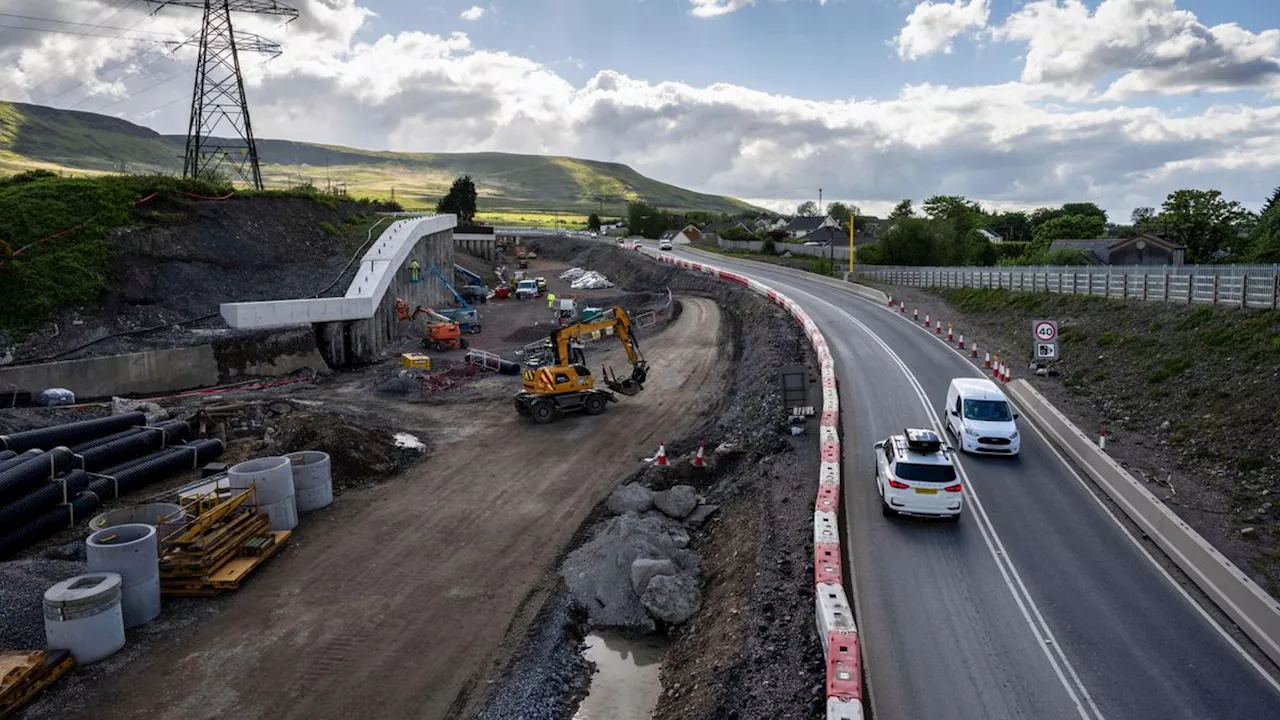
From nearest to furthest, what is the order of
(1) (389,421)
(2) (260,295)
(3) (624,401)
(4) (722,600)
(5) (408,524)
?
1. (4) (722,600)
2. (5) (408,524)
3. (1) (389,421)
4. (3) (624,401)
5. (2) (260,295)

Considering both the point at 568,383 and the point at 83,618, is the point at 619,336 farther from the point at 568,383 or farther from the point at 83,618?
the point at 83,618

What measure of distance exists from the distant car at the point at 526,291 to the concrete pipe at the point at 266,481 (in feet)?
163

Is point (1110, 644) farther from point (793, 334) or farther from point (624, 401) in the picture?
point (793, 334)

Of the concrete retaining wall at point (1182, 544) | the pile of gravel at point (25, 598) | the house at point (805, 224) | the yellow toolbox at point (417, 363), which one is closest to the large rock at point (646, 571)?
the concrete retaining wall at point (1182, 544)

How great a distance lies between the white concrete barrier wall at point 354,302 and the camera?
3716 centimetres

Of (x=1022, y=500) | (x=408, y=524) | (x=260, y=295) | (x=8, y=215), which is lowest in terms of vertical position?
Answer: (x=408, y=524)

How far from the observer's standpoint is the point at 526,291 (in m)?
69.7

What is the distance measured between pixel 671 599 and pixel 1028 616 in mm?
6930

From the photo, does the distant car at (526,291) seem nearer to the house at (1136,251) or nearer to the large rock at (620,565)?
the house at (1136,251)

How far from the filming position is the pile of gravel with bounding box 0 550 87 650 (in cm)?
1435

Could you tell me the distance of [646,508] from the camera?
21.8 m

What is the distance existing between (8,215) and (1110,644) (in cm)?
4924

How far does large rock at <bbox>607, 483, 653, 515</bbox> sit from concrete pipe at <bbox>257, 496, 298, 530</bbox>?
28.4 feet

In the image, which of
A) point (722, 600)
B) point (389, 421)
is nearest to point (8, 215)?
point (389, 421)
